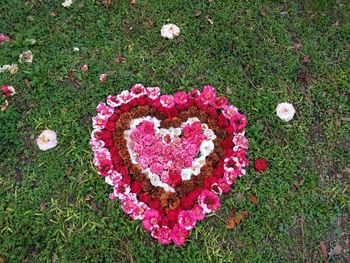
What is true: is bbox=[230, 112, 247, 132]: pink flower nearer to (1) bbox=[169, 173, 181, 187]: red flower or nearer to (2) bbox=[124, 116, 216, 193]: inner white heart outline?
(2) bbox=[124, 116, 216, 193]: inner white heart outline

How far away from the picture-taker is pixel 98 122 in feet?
11.3

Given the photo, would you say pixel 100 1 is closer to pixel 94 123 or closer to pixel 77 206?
pixel 94 123

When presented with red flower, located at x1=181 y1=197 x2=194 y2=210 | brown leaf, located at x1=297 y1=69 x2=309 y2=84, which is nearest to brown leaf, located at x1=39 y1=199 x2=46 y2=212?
red flower, located at x1=181 y1=197 x2=194 y2=210

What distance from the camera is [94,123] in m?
3.46

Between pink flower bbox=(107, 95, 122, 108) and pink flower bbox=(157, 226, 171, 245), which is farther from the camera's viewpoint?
pink flower bbox=(107, 95, 122, 108)

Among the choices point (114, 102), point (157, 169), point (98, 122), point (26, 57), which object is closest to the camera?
point (157, 169)

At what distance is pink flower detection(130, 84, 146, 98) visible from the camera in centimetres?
359

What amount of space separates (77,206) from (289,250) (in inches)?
63.8

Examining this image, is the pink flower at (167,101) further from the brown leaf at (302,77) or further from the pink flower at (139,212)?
the brown leaf at (302,77)

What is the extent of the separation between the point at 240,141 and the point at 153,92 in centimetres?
87

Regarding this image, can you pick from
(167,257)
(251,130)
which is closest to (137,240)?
(167,257)

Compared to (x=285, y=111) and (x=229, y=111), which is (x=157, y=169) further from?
(x=285, y=111)

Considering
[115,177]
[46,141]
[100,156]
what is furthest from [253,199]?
[46,141]

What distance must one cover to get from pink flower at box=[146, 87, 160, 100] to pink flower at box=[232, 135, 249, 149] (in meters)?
0.78
